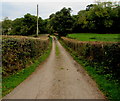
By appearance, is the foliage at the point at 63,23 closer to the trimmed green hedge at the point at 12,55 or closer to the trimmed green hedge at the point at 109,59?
the trimmed green hedge at the point at 109,59

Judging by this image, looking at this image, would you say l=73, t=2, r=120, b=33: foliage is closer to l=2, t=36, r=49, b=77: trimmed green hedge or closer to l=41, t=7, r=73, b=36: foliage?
l=41, t=7, r=73, b=36: foliage

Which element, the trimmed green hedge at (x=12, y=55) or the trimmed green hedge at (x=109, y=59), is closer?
the trimmed green hedge at (x=109, y=59)

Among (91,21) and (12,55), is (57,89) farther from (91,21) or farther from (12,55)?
(91,21)

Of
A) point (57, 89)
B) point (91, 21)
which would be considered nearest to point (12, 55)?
point (57, 89)

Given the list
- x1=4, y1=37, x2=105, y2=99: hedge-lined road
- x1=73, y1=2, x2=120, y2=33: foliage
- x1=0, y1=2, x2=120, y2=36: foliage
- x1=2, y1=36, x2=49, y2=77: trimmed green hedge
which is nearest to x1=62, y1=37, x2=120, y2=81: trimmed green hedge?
x1=4, y1=37, x2=105, y2=99: hedge-lined road

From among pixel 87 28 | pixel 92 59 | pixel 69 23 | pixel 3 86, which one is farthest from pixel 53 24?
pixel 3 86

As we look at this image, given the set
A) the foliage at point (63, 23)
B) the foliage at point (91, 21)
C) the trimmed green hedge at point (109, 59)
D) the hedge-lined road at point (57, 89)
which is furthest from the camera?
the foliage at point (63, 23)

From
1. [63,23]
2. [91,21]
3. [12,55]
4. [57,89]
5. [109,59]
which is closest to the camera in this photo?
[57,89]

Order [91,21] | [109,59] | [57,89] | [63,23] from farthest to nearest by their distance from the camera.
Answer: [91,21] → [63,23] → [109,59] → [57,89]

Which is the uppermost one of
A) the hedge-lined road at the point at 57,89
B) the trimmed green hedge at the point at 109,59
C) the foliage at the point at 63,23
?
the foliage at the point at 63,23

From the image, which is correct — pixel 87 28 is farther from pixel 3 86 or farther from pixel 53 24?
pixel 3 86

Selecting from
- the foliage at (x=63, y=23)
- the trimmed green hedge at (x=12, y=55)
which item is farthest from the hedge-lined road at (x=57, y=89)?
the foliage at (x=63, y=23)

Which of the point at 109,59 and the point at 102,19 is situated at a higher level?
the point at 102,19

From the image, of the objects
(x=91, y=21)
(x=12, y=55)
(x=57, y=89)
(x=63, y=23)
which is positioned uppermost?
(x=91, y=21)
